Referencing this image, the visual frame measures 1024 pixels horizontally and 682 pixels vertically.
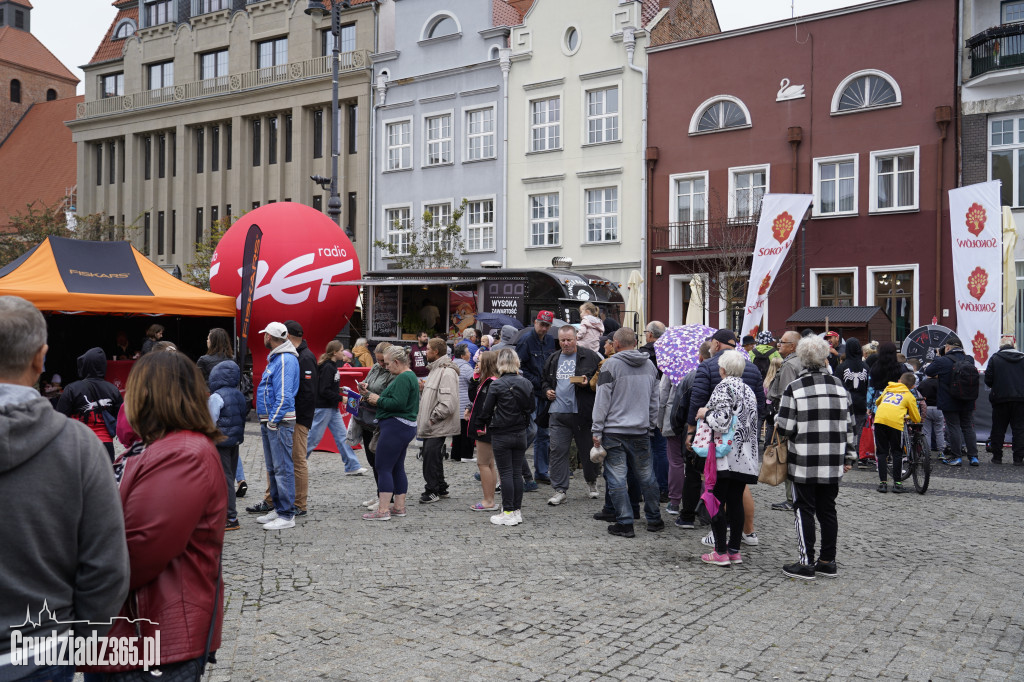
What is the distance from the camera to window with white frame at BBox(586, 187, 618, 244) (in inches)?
1151

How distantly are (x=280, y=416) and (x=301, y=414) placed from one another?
42 centimetres

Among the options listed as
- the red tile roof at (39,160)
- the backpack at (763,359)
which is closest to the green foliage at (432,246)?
the backpack at (763,359)

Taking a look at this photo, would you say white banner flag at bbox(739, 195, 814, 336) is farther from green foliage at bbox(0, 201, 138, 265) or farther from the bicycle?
green foliage at bbox(0, 201, 138, 265)

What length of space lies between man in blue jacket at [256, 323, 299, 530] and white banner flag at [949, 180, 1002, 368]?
12.6 metres

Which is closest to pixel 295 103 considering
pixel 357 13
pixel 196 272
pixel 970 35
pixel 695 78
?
pixel 357 13

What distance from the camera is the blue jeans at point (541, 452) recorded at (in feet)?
36.3

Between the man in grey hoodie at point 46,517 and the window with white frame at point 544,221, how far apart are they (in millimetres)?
28035

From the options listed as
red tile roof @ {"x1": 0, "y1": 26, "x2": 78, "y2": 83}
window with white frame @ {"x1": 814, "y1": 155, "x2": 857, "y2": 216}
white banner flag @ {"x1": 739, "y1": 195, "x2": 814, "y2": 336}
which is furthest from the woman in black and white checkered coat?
red tile roof @ {"x1": 0, "y1": 26, "x2": 78, "y2": 83}

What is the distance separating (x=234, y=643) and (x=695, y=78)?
25.3 metres

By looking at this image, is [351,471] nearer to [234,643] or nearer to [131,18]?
[234,643]

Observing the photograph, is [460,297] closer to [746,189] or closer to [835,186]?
[746,189]

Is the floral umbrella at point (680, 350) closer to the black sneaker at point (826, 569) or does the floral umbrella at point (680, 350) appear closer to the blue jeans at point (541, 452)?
the blue jeans at point (541, 452)

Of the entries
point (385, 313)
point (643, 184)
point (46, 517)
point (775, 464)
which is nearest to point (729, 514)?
point (775, 464)

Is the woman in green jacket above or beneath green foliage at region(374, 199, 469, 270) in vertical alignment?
beneath
